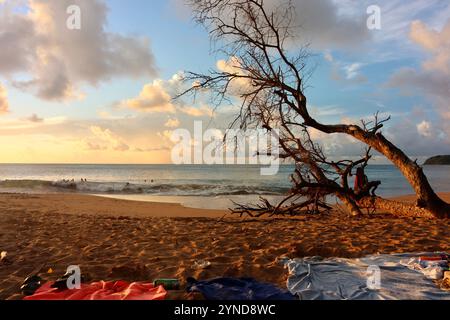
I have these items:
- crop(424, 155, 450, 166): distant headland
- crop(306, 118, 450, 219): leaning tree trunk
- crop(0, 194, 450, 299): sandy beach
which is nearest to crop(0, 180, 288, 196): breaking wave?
crop(306, 118, 450, 219): leaning tree trunk

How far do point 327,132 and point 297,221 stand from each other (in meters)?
2.32

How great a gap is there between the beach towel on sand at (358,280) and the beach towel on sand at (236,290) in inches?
9.8

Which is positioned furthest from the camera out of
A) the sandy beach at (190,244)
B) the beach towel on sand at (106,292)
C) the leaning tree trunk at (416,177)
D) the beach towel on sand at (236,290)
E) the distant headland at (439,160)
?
the distant headland at (439,160)

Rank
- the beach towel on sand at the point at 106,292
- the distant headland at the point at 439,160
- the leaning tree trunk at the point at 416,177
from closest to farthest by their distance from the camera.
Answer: the beach towel on sand at the point at 106,292 < the leaning tree trunk at the point at 416,177 < the distant headland at the point at 439,160

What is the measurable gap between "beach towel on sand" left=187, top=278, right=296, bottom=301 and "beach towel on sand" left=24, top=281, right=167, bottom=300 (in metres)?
0.40

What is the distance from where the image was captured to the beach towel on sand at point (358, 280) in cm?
388

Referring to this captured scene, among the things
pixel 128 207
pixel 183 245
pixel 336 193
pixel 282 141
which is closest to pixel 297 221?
pixel 336 193

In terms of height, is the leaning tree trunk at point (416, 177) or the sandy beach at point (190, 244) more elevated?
the leaning tree trunk at point (416, 177)

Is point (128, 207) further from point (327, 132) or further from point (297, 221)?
point (327, 132)

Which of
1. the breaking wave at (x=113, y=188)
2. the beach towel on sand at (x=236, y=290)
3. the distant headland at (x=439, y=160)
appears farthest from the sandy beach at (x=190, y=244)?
the distant headland at (x=439, y=160)

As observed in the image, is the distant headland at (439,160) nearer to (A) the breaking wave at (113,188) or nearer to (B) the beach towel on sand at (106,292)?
(A) the breaking wave at (113,188)

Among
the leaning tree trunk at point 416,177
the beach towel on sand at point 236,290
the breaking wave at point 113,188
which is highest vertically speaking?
the leaning tree trunk at point 416,177

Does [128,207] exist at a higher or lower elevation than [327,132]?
lower
